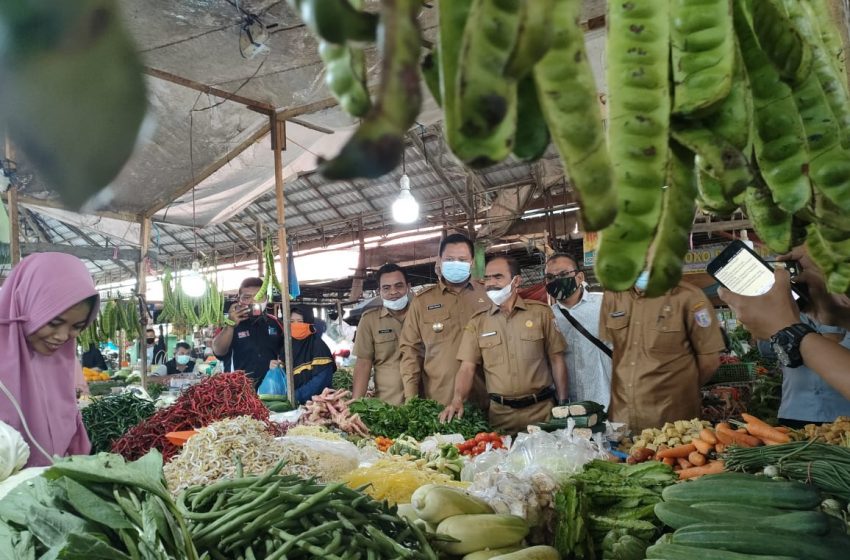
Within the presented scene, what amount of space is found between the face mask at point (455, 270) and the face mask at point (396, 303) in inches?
22.7

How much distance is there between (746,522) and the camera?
1.93 m

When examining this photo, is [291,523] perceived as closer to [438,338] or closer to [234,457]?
[234,457]

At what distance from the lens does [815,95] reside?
76cm

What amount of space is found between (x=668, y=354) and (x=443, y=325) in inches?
76.9

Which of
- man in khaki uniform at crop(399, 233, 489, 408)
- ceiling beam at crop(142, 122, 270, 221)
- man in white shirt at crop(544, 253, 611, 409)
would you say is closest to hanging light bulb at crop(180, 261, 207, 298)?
ceiling beam at crop(142, 122, 270, 221)

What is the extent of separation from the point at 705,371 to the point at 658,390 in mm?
412

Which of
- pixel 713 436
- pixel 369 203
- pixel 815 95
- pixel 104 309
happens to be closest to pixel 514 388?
pixel 713 436

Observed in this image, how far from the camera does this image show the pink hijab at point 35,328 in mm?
2697

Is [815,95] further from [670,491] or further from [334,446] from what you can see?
[334,446]

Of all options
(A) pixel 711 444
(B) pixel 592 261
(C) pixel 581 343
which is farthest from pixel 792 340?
(C) pixel 581 343

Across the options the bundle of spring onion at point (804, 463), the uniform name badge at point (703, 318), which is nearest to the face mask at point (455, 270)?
the uniform name badge at point (703, 318)

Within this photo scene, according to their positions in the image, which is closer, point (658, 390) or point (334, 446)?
point (334, 446)

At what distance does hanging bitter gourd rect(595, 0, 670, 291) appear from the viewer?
588 mm

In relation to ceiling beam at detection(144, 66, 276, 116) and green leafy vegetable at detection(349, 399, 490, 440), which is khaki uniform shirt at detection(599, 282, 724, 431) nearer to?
green leafy vegetable at detection(349, 399, 490, 440)
